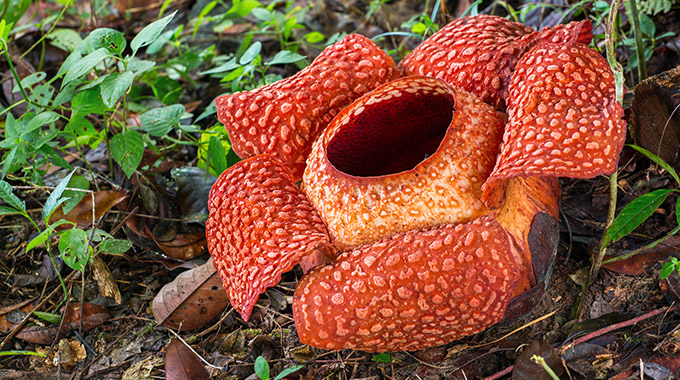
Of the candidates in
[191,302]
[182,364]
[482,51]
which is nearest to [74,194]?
[191,302]

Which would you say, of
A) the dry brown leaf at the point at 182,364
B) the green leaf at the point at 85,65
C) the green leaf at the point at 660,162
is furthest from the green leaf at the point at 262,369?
the green leaf at the point at 660,162

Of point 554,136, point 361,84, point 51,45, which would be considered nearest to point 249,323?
point 361,84

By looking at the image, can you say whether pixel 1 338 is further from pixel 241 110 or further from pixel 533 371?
pixel 533 371

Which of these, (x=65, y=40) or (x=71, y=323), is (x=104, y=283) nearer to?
(x=71, y=323)

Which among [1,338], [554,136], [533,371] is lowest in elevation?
[1,338]

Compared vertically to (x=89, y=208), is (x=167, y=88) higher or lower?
higher

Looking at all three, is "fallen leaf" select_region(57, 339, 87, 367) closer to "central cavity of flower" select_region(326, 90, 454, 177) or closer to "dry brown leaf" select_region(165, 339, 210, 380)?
"dry brown leaf" select_region(165, 339, 210, 380)
